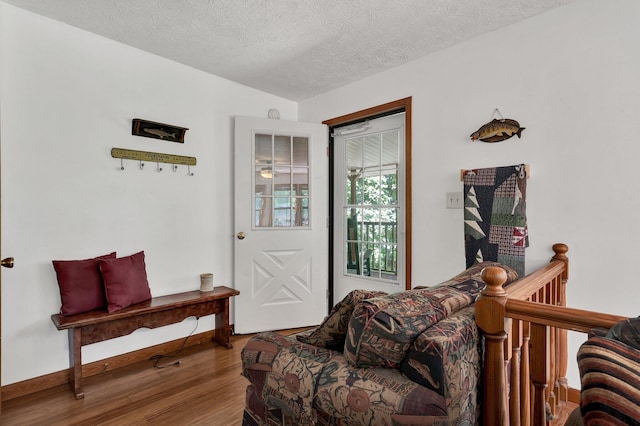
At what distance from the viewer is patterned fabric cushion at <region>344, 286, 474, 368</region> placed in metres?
1.04

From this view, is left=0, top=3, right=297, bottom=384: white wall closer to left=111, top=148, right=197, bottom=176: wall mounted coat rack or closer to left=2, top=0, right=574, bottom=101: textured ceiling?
left=111, top=148, right=197, bottom=176: wall mounted coat rack

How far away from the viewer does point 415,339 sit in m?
1.03

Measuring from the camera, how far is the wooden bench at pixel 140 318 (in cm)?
215

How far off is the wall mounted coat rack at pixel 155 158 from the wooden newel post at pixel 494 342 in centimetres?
262

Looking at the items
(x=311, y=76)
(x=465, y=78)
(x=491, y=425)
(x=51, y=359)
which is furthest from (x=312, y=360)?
(x=311, y=76)

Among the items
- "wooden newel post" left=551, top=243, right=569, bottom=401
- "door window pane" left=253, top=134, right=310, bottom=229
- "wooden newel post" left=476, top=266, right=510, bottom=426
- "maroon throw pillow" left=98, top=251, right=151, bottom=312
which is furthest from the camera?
"door window pane" left=253, top=134, right=310, bottom=229

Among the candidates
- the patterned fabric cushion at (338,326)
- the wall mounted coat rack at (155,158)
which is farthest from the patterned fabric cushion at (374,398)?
the wall mounted coat rack at (155,158)

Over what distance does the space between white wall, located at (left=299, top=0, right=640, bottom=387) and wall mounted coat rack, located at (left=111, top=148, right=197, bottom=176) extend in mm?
2058

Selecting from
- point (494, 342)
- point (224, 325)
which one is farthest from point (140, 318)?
point (494, 342)

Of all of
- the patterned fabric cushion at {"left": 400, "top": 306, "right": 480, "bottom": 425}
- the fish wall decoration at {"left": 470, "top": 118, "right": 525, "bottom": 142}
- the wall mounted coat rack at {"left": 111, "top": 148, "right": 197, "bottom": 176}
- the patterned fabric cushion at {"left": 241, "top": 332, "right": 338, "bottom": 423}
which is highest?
the fish wall decoration at {"left": 470, "top": 118, "right": 525, "bottom": 142}

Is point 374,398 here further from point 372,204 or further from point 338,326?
point 372,204

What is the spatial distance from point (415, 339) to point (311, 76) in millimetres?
2761

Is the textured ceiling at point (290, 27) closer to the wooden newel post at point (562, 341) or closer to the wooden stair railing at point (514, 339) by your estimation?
the wooden newel post at point (562, 341)

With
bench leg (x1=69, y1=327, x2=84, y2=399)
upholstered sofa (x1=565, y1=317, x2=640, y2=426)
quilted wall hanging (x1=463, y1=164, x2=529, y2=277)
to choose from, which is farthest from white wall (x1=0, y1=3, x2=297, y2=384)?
upholstered sofa (x1=565, y1=317, x2=640, y2=426)
